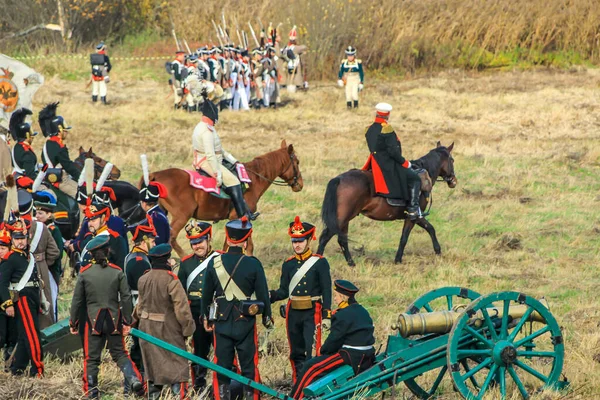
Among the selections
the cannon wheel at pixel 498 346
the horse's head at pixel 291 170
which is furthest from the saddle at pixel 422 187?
the cannon wheel at pixel 498 346

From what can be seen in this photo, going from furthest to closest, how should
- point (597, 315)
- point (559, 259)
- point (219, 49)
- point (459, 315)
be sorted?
point (219, 49), point (559, 259), point (597, 315), point (459, 315)

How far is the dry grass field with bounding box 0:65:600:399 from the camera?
35.7ft

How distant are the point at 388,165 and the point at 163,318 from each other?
629cm

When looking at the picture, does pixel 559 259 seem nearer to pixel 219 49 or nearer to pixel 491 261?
pixel 491 261

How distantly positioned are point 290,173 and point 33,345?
6.59 metres

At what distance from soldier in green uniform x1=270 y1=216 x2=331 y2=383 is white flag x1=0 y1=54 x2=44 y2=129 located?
6.00 m

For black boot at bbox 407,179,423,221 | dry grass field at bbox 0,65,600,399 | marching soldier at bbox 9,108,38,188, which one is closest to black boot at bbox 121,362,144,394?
dry grass field at bbox 0,65,600,399

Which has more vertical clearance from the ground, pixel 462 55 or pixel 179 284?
pixel 179 284

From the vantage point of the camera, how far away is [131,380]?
7.88m

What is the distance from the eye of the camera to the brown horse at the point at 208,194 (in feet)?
42.6

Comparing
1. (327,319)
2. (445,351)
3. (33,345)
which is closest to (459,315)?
(445,351)

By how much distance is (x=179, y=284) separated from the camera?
756cm

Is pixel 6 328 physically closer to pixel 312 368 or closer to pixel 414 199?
pixel 312 368

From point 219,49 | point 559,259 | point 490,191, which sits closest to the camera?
point 559,259
